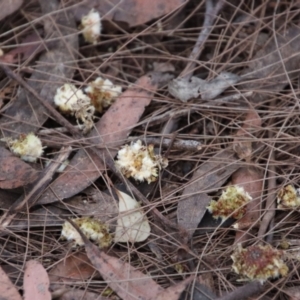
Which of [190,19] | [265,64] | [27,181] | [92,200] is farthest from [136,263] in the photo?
[190,19]

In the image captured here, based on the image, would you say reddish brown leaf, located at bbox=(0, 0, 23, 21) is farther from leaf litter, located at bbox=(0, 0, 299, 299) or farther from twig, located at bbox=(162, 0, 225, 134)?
twig, located at bbox=(162, 0, 225, 134)

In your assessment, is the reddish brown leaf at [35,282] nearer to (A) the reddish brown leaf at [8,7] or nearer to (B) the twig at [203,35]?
(B) the twig at [203,35]

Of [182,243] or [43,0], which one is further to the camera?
[43,0]

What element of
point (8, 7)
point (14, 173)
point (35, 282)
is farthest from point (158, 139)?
point (8, 7)

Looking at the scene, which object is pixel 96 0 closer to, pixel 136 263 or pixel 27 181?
pixel 27 181

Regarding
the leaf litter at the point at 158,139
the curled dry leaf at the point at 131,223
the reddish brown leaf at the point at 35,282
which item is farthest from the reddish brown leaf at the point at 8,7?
the reddish brown leaf at the point at 35,282

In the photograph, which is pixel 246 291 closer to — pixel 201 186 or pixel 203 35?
pixel 201 186

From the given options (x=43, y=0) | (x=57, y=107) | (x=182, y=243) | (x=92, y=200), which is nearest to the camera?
(x=182, y=243)
